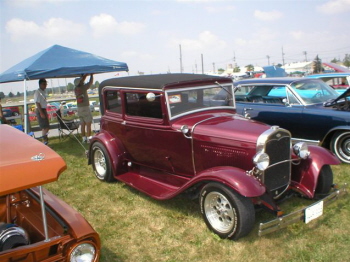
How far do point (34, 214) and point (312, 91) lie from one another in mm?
5843

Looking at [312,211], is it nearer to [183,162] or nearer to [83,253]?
[183,162]

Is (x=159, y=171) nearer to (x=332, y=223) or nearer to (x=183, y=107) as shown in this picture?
(x=183, y=107)

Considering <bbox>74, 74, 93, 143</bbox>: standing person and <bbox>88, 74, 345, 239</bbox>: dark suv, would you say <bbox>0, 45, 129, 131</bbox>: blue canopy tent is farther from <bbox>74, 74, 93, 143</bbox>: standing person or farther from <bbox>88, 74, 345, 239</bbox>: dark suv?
<bbox>88, 74, 345, 239</bbox>: dark suv

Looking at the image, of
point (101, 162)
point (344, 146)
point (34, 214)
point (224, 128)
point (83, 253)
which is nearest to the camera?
point (83, 253)

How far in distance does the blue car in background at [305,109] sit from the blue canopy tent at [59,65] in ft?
11.7

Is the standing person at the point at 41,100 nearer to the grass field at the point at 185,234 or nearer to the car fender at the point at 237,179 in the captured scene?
the grass field at the point at 185,234

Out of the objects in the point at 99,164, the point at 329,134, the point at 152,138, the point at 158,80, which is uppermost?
the point at 158,80

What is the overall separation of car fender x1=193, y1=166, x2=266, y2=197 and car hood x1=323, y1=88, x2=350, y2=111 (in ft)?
11.5

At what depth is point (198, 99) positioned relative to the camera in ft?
14.5

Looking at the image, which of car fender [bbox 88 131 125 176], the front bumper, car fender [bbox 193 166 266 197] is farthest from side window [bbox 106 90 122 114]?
the front bumper

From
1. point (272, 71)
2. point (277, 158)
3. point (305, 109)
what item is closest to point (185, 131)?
point (277, 158)

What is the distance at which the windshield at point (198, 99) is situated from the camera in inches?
165

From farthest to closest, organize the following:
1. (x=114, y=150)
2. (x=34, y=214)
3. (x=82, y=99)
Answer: (x=82, y=99) < (x=114, y=150) < (x=34, y=214)

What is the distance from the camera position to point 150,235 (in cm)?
370
